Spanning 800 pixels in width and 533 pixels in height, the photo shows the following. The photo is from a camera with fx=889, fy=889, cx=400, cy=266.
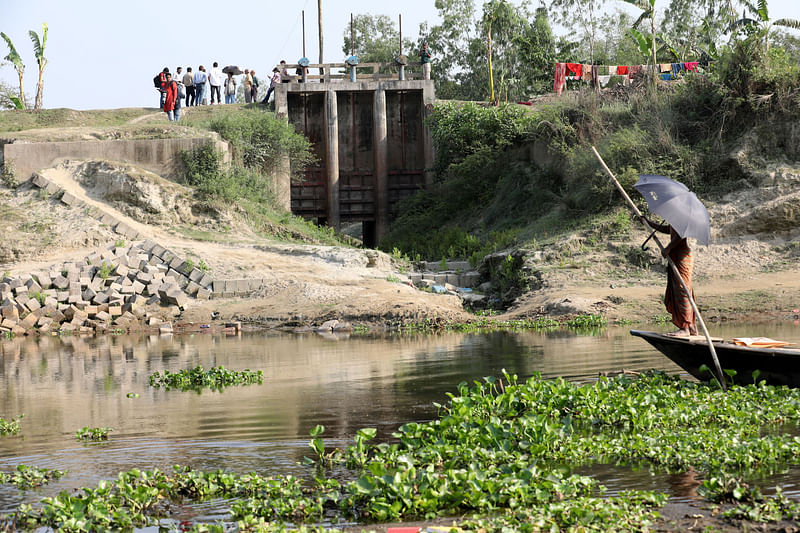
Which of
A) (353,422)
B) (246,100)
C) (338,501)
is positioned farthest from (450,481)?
(246,100)

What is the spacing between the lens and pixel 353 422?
8.65 m

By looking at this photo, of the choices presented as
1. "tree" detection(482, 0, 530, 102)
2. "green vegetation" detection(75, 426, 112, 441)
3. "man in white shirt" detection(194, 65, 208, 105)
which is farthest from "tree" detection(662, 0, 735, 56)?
"green vegetation" detection(75, 426, 112, 441)

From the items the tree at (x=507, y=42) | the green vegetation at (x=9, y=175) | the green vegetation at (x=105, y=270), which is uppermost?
the tree at (x=507, y=42)

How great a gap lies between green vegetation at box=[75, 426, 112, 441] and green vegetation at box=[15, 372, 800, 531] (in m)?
1.96

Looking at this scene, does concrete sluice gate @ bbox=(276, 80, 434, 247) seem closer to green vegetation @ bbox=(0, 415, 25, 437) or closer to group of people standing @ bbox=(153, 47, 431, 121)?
group of people standing @ bbox=(153, 47, 431, 121)

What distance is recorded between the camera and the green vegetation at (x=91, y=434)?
8.22 metres

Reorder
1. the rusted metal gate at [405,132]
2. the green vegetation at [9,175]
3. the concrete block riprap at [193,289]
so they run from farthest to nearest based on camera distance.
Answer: the rusted metal gate at [405,132] → the green vegetation at [9,175] → the concrete block riprap at [193,289]

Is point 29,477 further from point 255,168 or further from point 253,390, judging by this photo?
point 255,168

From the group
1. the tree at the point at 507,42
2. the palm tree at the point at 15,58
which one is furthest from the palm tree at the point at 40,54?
the tree at the point at 507,42

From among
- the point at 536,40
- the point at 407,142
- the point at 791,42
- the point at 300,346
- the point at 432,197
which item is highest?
the point at 536,40

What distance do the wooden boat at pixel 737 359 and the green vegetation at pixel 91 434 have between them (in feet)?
18.4

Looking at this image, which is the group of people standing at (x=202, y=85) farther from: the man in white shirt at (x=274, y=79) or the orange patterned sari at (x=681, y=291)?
the orange patterned sari at (x=681, y=291)

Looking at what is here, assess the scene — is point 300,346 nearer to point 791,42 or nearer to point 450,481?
point 450,481

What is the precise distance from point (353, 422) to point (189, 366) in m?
5.44
